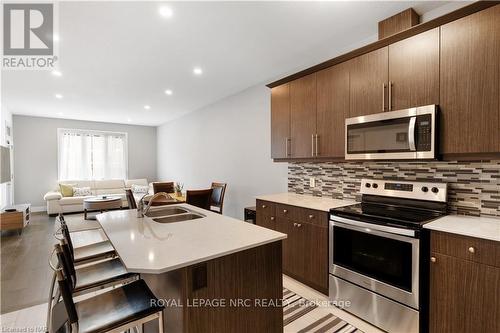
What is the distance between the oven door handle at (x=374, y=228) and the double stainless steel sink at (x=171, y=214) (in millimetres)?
1242

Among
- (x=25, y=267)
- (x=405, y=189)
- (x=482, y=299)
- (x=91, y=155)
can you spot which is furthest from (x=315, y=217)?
(x=91, y=155)

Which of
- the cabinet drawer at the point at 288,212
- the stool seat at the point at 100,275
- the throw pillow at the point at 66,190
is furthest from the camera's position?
the throw pillow at the point at 66,190

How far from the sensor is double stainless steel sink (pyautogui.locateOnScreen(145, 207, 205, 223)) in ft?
7.49

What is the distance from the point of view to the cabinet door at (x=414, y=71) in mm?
1880

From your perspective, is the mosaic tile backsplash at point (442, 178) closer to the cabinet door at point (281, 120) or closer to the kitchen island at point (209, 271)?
the cabinet door at point (281, 120)

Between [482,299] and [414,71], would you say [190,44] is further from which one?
[482,299]

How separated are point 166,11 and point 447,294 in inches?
122

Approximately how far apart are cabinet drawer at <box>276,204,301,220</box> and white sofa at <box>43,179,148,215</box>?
558 cm

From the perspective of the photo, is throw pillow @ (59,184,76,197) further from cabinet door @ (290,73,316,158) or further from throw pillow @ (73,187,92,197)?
cabinet door @ (290,73,316,158)

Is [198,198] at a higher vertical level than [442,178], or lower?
lower

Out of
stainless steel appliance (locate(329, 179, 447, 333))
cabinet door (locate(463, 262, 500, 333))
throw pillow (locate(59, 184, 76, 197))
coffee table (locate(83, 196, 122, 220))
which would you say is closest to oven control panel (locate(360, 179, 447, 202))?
stainless steel appliance (locate(329, 179, 447, 333))

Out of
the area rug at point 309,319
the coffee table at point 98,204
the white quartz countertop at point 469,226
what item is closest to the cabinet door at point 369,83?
the white quartz countertop at point 469,226

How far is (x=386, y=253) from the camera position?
6.33 feet

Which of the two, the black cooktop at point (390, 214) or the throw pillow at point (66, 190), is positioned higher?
the black cooktop at point (390, 214)
